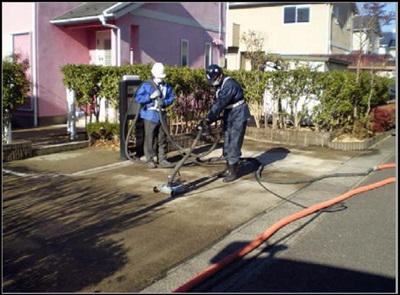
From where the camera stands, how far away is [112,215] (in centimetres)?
568

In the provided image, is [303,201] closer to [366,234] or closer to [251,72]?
[366,234]

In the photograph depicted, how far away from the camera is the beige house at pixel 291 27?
90.4 feet

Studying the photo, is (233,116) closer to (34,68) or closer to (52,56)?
(34,68)

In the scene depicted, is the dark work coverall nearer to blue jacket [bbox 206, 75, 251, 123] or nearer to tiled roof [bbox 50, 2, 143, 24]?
blue jacket [bbox 206, 75, 251, 123]

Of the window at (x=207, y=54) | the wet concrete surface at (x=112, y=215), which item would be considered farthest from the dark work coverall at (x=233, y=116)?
the window at (x=207, y=54)

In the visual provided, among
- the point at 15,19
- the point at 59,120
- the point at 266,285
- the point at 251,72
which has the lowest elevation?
the point at 266,285

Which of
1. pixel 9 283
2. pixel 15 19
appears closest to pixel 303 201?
pixel 9 283

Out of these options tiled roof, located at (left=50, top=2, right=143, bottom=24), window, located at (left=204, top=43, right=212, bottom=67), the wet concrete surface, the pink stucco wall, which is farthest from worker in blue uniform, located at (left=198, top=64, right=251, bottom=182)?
window, located at (left=204, top=43, right=212, bottom=67)

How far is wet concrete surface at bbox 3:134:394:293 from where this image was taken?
413 centimetres

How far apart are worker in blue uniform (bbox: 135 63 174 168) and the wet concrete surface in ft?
1.07

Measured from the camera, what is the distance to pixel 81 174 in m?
7.80

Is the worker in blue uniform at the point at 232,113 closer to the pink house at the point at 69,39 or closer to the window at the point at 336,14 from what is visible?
the pink house at the point at 69,39

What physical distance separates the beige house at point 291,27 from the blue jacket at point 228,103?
1947cm

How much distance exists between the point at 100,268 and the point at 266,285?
145cm
